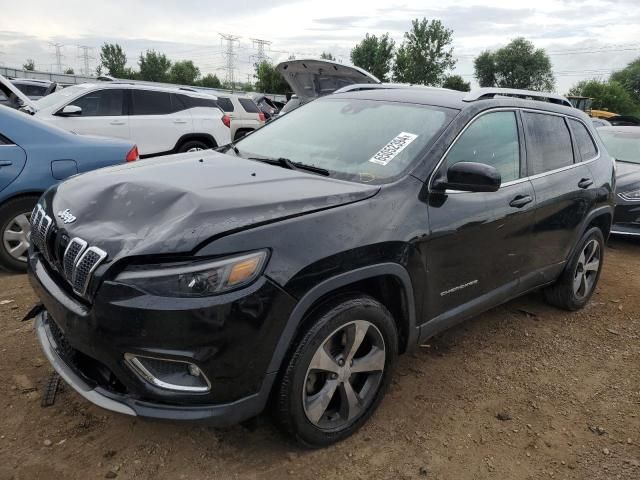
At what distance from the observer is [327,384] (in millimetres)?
2504

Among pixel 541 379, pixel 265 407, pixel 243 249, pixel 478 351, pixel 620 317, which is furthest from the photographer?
pixel 620 317

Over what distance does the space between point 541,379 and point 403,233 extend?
159 cm

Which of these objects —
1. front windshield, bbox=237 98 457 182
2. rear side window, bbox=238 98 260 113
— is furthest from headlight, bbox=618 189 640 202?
rear side window, bbox=238 98 260 113

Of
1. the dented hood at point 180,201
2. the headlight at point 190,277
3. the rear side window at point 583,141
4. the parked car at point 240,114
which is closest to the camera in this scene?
the headlight at point 190,277

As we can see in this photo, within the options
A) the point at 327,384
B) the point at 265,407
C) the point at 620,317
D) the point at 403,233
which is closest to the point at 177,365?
the point at 265,407

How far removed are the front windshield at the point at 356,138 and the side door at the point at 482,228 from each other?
212mm

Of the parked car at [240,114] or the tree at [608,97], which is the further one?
the tree at [608,97]

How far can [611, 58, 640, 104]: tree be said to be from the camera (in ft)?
224

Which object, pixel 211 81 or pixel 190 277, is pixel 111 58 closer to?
pixel 211 81

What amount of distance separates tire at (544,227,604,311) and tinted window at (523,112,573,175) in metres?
0.74

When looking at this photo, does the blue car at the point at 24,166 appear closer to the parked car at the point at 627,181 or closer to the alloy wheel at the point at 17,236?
the alloy wheel at the point at 17,236

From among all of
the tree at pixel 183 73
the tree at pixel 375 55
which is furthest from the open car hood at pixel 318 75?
the tree at pixel 183 73

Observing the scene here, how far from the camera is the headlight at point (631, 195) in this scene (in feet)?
22.5

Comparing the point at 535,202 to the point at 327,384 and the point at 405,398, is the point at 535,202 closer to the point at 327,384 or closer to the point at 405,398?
the point at 405,398
